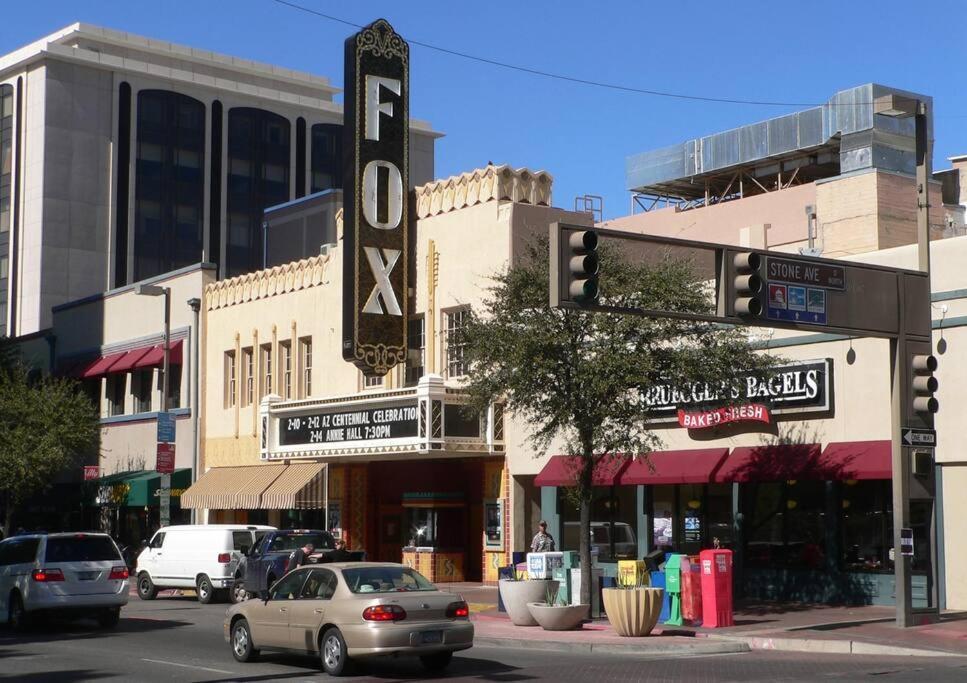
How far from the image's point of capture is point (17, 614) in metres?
23.9

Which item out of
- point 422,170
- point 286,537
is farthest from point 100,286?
point 286,537

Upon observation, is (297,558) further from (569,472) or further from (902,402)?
(902,402)

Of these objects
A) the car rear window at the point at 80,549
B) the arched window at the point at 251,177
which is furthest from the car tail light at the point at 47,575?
the arched window at the point at 251,177

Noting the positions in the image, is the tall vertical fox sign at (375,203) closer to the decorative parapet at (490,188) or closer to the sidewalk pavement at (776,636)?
the decorative parapet at (490,188)

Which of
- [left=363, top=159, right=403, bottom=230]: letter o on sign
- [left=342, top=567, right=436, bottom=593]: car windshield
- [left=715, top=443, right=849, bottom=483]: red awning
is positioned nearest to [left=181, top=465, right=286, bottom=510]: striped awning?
[left=363, top=159, right=403, bottom=230]: letter o on sign

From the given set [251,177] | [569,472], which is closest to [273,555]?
[569,472]

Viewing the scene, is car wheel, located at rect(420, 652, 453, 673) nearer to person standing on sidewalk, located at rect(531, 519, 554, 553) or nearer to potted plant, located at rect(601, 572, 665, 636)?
potted plant, located at rect(601, 572, 665, 636)

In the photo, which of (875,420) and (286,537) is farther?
(286,537)

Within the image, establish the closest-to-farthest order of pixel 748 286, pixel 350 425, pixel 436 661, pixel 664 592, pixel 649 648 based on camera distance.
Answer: pixel 436 661 < pixel 748 286 < pixel 649 648 < pixel 664 592 < pixel 350 425

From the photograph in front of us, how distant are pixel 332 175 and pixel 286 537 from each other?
228 feet

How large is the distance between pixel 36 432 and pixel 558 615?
95.8ft

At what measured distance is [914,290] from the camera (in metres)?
22.3

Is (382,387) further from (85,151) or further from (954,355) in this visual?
(85,151)

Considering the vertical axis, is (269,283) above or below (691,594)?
above
